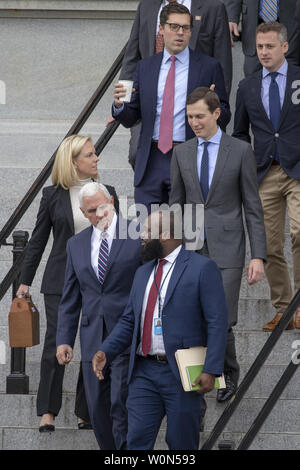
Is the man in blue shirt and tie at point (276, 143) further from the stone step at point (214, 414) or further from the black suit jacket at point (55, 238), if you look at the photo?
the black suit jacket at point (55, 238)

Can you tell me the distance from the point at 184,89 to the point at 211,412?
82.5 inches

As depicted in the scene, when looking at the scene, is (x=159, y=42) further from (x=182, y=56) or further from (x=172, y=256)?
(x=172, y=256)

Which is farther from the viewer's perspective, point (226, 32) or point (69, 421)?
point (226, 32)

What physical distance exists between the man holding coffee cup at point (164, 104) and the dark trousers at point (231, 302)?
2.62 ft

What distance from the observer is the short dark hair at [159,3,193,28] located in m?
7.52

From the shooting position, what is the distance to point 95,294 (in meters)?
6.93

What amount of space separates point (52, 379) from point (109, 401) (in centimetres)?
69

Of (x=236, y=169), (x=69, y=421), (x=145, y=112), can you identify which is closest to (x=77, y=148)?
(x=145, y=112)

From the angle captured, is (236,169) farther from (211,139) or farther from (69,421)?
(69,421)

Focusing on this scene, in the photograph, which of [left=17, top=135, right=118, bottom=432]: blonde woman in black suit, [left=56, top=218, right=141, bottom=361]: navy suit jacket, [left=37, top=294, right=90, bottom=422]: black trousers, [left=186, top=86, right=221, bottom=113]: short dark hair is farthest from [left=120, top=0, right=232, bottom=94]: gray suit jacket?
[left=37, top=294, right=90, bottom=422]: black trousers

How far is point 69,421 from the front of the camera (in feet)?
24.7

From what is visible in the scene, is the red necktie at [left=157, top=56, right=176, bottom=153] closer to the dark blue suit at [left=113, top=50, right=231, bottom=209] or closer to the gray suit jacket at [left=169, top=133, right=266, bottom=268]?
the dark blue suit at [left=113, top=50, right=231, bottom=209]

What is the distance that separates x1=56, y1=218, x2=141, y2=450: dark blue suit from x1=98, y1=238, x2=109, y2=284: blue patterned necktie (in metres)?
0.03

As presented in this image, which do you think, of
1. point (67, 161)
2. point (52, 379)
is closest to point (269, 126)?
point (67, 161)
